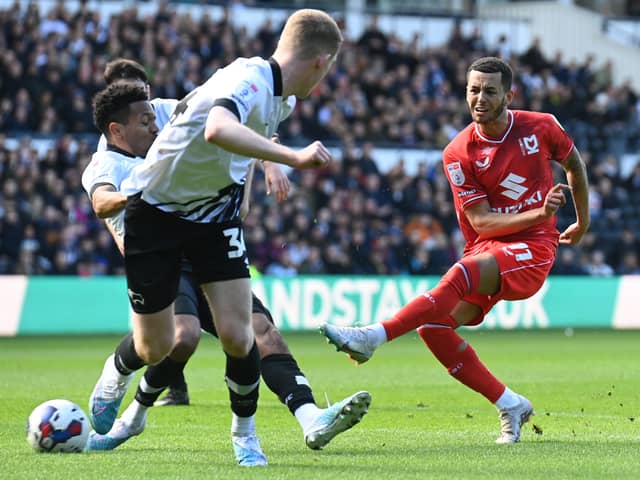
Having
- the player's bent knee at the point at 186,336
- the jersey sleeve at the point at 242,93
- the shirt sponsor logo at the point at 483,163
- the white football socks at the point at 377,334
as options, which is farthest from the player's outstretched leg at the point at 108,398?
the shirt sponsor logo at the point at 483,163

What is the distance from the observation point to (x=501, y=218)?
7.88 meters

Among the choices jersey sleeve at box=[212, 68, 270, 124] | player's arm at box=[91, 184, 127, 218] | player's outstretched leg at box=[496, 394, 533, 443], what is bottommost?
player's outstretched leg at box=[496, 394, 533, 443]

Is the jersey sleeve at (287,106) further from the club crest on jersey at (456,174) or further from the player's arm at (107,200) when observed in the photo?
the club crest on jersey at (456,174)

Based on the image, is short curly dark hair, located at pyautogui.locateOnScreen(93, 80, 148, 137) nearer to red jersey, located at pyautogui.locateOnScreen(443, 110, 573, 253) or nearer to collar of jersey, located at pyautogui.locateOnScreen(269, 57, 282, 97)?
collar of jersey, located at pyautogui.locateOnScreen(269, 57, 282, 97)

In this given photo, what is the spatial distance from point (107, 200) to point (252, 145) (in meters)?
1.43

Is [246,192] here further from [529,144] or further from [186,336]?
[529,144]

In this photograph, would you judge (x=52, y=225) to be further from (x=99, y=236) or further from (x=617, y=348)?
(x=617, y=348)

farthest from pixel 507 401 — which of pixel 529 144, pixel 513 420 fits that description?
pixel 529 144

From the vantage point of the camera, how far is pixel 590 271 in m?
25.0

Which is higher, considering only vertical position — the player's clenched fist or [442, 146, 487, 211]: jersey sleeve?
the player's clenched fist

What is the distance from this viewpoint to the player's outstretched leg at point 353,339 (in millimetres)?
6996

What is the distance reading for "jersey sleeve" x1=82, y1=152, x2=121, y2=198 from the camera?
714 centimetres

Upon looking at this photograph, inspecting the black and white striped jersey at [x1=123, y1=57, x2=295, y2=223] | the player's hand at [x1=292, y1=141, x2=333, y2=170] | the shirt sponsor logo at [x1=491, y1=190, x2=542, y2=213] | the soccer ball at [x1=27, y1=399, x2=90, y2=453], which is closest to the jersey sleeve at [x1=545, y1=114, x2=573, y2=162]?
the shirt sponsor logo at [x1=491, y1=190, x2=542, y2=213]

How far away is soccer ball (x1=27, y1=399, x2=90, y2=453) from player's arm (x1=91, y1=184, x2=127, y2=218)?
1148 millimetres
